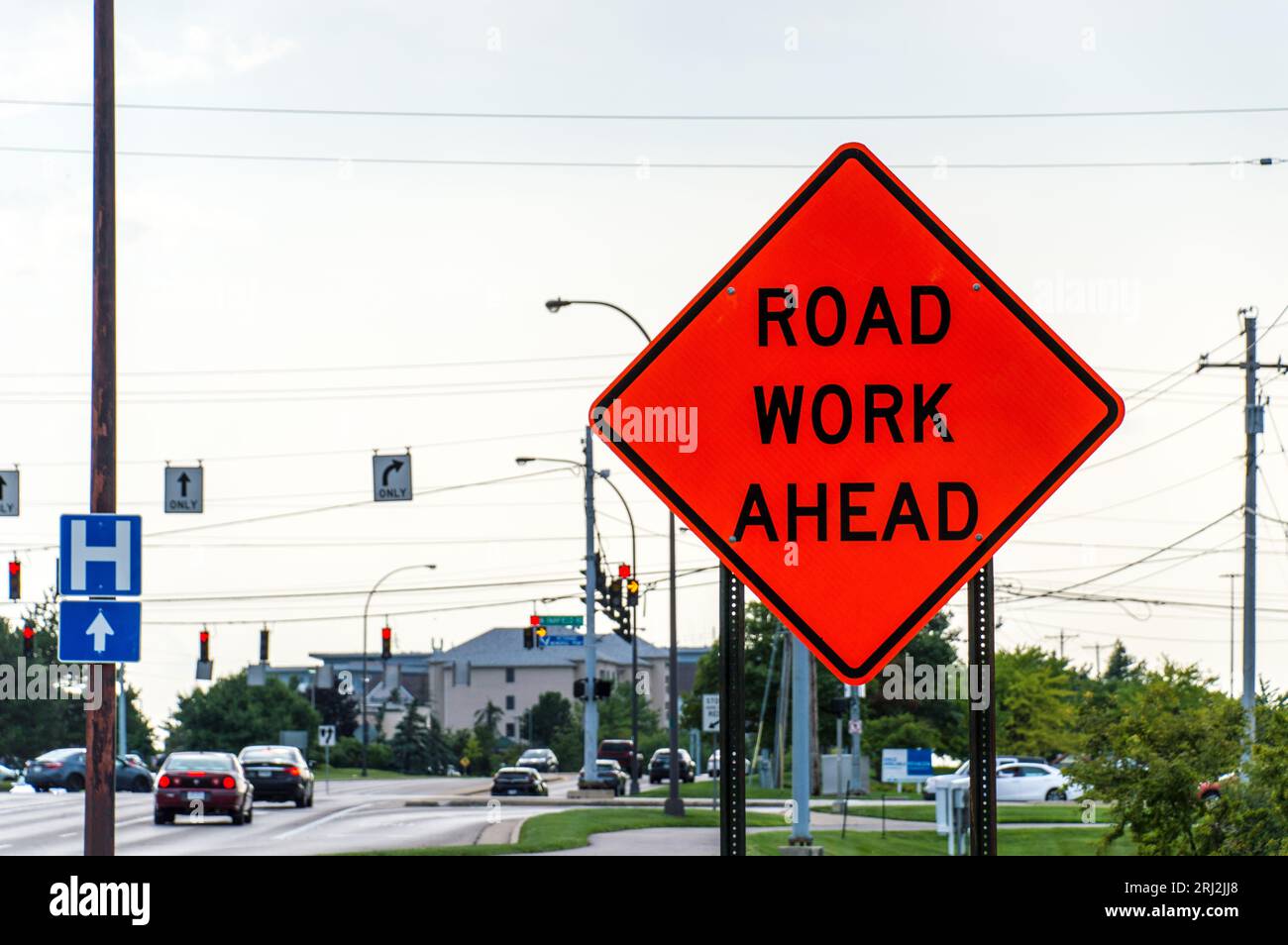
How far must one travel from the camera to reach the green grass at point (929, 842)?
2558 cm

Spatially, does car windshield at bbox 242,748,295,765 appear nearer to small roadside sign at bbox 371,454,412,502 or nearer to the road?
the road

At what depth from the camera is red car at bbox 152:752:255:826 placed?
31.0 metres

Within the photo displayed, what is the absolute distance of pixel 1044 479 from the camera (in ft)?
15.3

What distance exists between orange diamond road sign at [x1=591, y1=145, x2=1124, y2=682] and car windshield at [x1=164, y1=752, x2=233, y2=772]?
1122 inches

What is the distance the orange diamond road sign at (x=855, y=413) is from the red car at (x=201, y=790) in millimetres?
27852

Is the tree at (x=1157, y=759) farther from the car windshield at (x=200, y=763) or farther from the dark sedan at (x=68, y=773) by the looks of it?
the dark sedan at (x=68, y=773)

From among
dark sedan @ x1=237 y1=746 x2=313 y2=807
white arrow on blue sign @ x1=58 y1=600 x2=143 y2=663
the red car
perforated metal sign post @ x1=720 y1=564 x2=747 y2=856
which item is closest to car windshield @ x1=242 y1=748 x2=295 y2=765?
dark sedan @ x1=237 y1=746 x2=313 y2=807

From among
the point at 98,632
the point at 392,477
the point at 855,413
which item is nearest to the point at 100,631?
the point at 98,632

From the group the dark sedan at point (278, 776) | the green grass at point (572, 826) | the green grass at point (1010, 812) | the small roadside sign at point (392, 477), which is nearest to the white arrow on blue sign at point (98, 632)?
the green grass at point (572, 826)

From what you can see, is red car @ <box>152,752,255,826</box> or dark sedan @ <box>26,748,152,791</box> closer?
red car @ <box>152,752,255,826</box>
